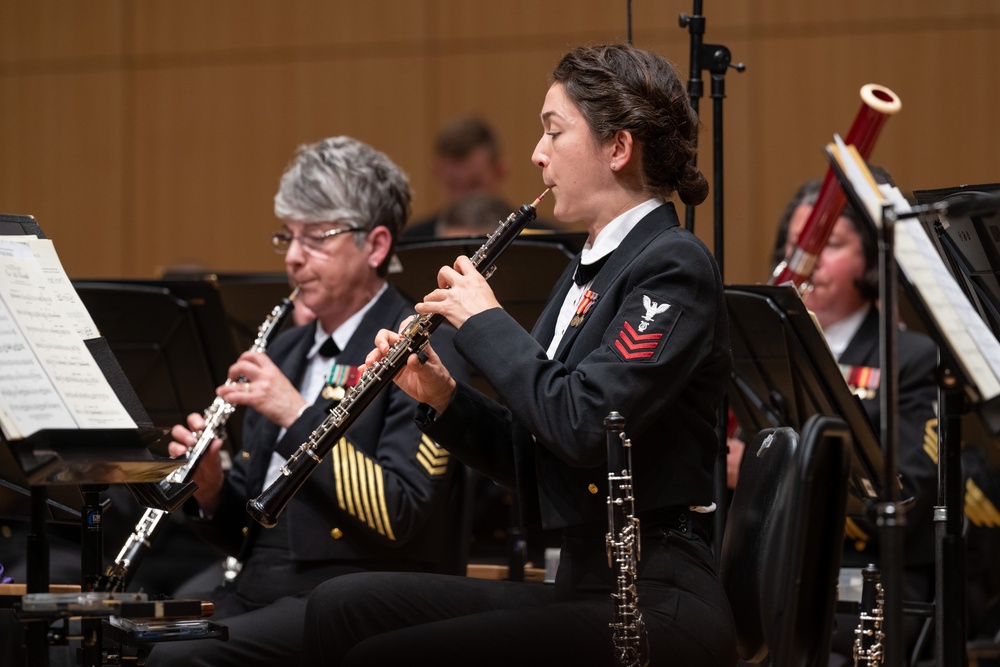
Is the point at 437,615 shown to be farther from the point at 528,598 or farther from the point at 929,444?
the point at 929,444

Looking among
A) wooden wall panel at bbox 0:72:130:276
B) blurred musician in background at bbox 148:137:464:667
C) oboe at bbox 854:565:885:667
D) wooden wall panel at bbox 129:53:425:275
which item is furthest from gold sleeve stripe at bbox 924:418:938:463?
wooden wall panel at bbox 0:72:130:276

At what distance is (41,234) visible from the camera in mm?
1814

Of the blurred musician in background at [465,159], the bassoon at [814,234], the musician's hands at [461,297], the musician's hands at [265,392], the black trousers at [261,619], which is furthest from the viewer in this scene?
the blurred musician in background at [465,159]

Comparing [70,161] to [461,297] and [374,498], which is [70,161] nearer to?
[374,498]

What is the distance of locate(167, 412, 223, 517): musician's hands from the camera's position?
8.16 ft

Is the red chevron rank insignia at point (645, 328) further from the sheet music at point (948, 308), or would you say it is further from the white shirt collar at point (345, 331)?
the white shirt collar at point (345, 331)

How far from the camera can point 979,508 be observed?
9.07 ft

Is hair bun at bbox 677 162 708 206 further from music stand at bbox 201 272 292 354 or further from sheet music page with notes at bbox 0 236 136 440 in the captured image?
music stand at bbox 201 272 292 354

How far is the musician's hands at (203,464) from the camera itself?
2486mm

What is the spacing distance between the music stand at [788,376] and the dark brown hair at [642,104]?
1.43ft

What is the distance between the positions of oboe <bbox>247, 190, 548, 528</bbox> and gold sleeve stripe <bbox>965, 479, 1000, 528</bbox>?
1364mm

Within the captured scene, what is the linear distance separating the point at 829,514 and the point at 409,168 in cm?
419

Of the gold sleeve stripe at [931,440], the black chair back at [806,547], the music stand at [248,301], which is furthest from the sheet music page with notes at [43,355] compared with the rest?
the gold sleeve stripe at [931,440]

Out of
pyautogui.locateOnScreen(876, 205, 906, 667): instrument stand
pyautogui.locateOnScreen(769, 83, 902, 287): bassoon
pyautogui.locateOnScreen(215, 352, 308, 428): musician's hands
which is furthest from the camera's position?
pyautogui.locateOnScreen(769, 83, 902, 287): bassoon
